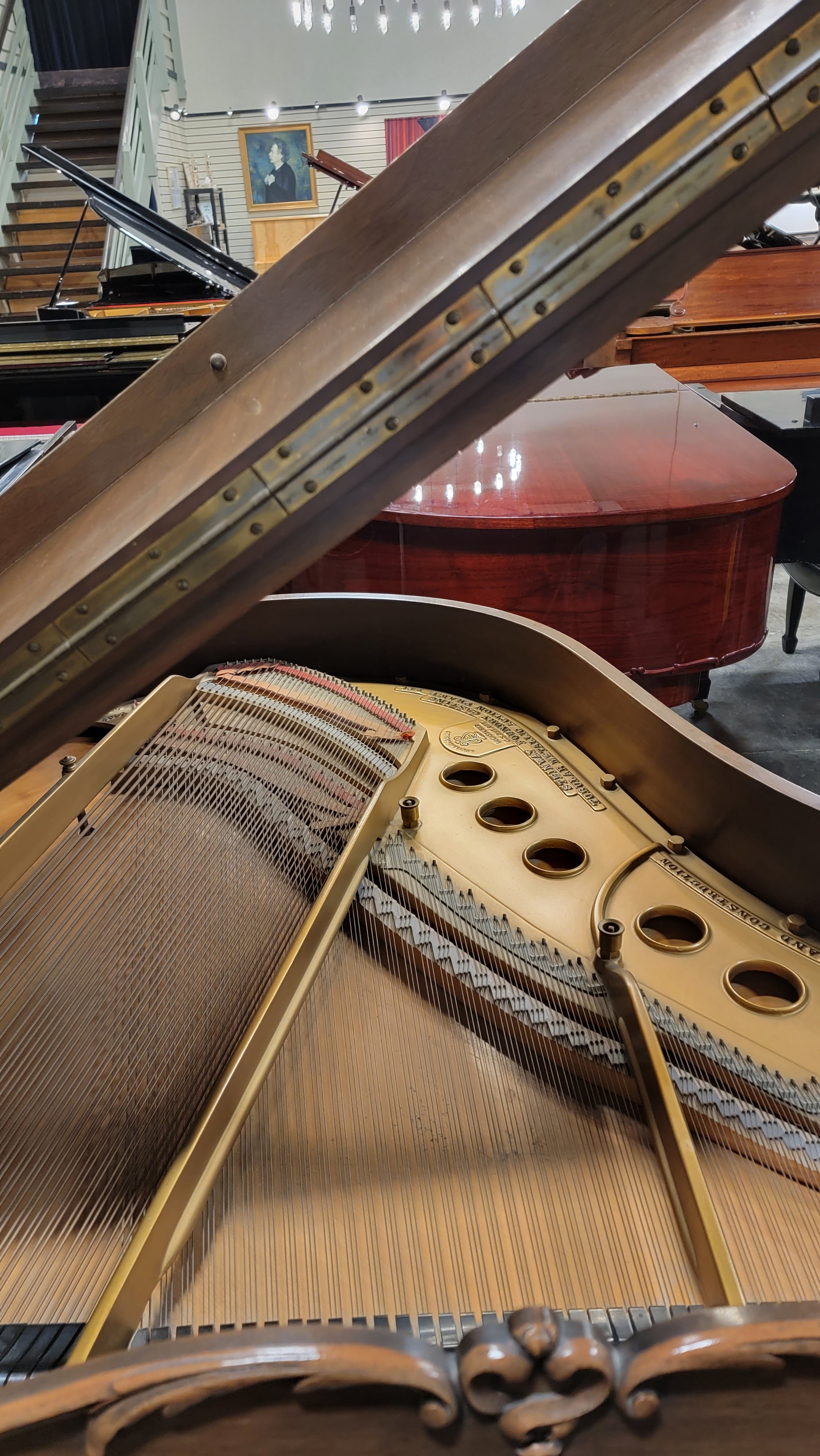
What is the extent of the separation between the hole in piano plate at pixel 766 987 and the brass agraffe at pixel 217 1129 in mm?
765

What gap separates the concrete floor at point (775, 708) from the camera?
478 centimetres

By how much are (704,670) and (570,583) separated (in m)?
0.79

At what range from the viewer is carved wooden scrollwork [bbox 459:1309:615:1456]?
818mm

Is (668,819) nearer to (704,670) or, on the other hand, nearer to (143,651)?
(143,651)

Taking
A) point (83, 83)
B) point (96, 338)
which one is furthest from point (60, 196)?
point (96, 338)

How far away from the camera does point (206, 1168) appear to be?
4.03ft

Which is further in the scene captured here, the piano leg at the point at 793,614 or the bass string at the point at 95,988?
the piano leg at the point at 793,614

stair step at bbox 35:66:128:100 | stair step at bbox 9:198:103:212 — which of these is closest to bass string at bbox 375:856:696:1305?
stair step at bbox 9:198:103:212

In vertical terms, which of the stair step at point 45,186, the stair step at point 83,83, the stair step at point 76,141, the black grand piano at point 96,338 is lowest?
the black grand piano at point 96,338

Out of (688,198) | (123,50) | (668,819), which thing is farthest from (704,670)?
(123,50)

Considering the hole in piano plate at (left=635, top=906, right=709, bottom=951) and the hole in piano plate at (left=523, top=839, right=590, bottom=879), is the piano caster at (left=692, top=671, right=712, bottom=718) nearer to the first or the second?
the hole in piano plate at (left=523, top=839, right=590, bottom=879)

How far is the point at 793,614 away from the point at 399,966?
4.55 m

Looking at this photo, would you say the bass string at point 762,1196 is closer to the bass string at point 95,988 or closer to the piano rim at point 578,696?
the piano rim at point 578,696

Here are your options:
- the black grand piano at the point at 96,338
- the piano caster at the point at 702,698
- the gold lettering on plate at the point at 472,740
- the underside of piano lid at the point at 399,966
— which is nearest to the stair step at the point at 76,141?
the black grand piano at the point at 96,338
